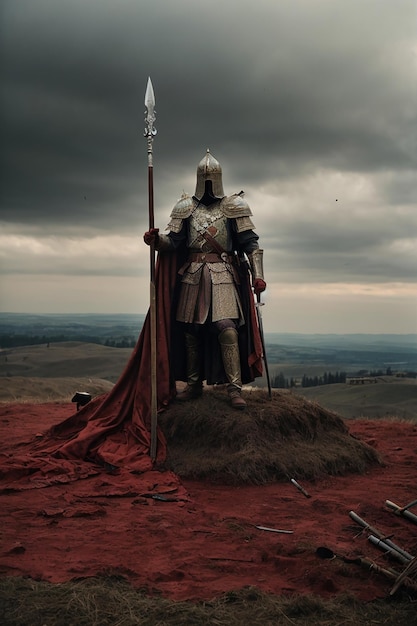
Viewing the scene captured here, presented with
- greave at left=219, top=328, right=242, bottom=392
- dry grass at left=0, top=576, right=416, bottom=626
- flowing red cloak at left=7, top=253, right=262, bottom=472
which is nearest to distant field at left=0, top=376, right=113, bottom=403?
flowing red cloak at left=7, top=253, right=262, bottom=472

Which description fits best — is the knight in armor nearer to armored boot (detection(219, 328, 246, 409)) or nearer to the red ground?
armored boot (detection(219, 328, 246, 409))

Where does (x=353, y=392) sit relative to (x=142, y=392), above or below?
below

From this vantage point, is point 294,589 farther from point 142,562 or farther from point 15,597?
point 15,597

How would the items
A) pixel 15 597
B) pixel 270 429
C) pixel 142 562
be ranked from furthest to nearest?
1. pixel 270 429
2. pixel 142 562
3. pixel 15 597

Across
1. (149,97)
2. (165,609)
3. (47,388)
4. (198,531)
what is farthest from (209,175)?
(47,388)

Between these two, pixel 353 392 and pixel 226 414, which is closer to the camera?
pixel 226 414

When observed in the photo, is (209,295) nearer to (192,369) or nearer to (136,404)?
(192,369)

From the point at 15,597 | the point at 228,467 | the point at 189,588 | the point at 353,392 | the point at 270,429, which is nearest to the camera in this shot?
the point at 15,597

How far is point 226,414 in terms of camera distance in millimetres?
5961

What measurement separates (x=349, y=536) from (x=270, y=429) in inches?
70.9

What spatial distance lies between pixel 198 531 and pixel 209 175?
362 cm

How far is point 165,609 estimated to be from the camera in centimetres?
301

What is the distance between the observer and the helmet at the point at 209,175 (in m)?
6.38

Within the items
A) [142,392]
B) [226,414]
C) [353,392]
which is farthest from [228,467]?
[353,392]
